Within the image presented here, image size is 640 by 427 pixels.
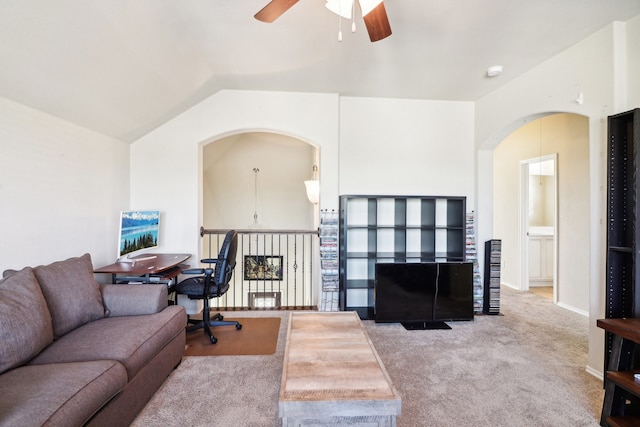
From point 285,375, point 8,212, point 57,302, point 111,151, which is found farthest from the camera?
point 111,151

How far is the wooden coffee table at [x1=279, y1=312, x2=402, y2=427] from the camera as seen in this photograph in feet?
4.52

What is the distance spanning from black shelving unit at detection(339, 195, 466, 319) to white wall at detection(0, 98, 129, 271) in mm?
2726

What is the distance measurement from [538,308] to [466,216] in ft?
5.45

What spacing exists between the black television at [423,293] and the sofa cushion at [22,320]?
2.86 metres

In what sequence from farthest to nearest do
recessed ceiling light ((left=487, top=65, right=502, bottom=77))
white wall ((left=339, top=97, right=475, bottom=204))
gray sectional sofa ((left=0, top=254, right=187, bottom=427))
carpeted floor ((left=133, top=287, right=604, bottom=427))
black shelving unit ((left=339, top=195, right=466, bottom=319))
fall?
white wall ((left=339, top=97, right=475, bottom=204)), black shelving unit ((left=339, top=195, right=466, bottom=319)), recessed ceiling light ((left=487, top=65, right=502, bottom=77)), carpeted floor ((left=133, top=287, right=604, bottom=427)), gray sectional sofa ((left=0, top=254, right=187, bottom=427))

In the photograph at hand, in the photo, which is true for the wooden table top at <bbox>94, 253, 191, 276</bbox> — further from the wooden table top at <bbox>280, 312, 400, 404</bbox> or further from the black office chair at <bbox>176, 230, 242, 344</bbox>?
the wooden table top at <bbox>280, 312, 400, 404</bbox>

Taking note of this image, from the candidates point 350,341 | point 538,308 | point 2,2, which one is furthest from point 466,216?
point 2,2

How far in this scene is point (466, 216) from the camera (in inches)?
153

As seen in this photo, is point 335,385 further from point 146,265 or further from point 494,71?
point 494,71

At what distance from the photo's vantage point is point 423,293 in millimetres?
3465

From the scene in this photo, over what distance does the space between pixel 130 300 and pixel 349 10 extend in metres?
2.63

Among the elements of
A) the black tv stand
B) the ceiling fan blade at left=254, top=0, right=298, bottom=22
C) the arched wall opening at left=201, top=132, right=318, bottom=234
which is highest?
the ceiling fan blade at left=254, top=0, right=298, bottom=22

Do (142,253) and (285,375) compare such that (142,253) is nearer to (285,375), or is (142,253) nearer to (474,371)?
(285,375)

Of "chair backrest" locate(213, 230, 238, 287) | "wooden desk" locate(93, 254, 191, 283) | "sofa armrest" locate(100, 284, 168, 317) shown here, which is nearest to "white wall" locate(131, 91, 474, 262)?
"wooden desk" locate(93, 254, 191, 283)
